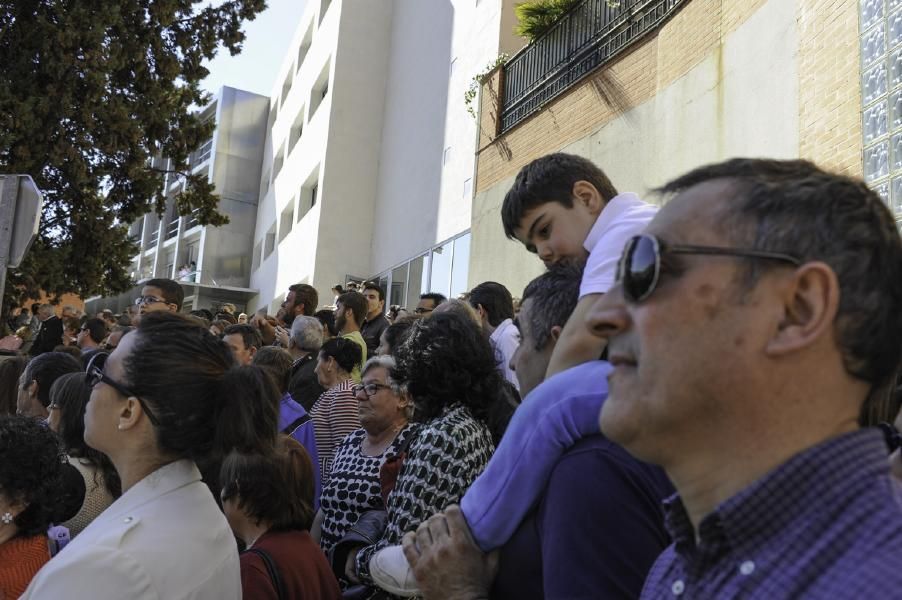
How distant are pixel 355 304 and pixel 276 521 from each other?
498cm

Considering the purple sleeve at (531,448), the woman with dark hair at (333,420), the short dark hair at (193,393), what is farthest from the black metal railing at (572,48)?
the purple sleeve at (531,448)

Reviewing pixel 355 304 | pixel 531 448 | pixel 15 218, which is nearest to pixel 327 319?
pixel 355 304

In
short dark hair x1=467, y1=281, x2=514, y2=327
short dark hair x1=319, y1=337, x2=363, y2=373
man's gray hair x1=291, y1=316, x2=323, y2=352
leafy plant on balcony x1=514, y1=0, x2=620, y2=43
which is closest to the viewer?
short dark hair x1=467, y1=281, x2=514, y2=327

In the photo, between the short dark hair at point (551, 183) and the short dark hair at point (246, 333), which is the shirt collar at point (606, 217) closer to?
the short dark hair at point (551, 183)

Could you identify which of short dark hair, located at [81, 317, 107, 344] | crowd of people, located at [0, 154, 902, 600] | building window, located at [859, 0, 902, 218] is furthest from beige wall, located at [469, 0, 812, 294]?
short dark hair, located at [81, 317, 107, 344]

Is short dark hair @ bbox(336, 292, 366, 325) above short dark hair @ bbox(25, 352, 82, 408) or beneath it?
above

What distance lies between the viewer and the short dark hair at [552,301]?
2836mm

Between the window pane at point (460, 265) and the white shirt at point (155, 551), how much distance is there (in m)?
14.8

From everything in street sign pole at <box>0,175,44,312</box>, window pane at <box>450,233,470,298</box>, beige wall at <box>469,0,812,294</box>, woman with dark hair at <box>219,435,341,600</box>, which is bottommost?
woman with dark hair at <box>219,435,341,600</box>

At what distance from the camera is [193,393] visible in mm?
2879

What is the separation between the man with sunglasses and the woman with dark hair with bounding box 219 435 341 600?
2.18 meters

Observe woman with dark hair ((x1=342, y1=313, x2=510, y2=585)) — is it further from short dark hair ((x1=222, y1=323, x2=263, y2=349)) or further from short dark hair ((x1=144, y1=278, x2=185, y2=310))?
short dark hair ((x1=144, y1=278, x2=185, y2=310))

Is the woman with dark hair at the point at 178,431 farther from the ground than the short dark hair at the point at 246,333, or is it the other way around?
the short dark hair at the point at 246,333

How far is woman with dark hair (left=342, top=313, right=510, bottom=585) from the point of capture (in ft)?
10.7
